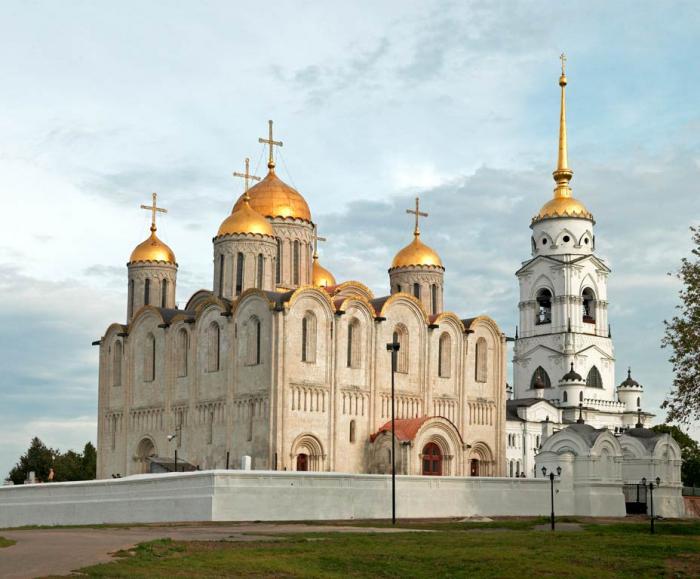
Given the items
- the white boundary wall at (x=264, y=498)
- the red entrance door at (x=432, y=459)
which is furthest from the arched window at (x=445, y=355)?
the white boundary wall at (x=264, y=498)

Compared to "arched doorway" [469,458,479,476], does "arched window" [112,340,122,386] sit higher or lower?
higher

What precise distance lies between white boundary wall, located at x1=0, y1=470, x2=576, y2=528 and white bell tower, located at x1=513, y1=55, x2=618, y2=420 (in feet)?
145

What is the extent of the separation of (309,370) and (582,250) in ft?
154

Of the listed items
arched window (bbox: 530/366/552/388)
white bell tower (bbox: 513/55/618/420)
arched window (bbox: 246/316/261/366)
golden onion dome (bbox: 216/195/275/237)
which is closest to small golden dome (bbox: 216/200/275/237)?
golden onion dome (bbox: 216/195/275/237)

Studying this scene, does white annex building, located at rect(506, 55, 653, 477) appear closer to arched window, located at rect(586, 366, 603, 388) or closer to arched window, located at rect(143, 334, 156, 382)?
arched window, located at rect(586, 366, 603, 388)

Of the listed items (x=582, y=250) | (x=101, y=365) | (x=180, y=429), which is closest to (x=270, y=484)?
(x=180, y=429)

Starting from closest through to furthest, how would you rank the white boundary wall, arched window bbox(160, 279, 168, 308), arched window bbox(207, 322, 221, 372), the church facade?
1. the white boundary wall
2. the church facade
3. arched window bbox(207, 322, 221, 372)
4. arched window bbox(160, 279, 168, 308)

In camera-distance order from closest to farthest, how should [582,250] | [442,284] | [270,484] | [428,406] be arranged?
1. [270,484]
2. [428,406]
3. [442,284]
4. [582,250]

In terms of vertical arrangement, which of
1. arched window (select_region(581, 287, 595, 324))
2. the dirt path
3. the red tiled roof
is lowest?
the dirt path

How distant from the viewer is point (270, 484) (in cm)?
4200

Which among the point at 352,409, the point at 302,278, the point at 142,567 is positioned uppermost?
the point at 302,278

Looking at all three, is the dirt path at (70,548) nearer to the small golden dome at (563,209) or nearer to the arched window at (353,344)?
the arched window at (353,344)

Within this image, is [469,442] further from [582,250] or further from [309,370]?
[582,250]

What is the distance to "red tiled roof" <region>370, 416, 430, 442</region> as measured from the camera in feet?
178
